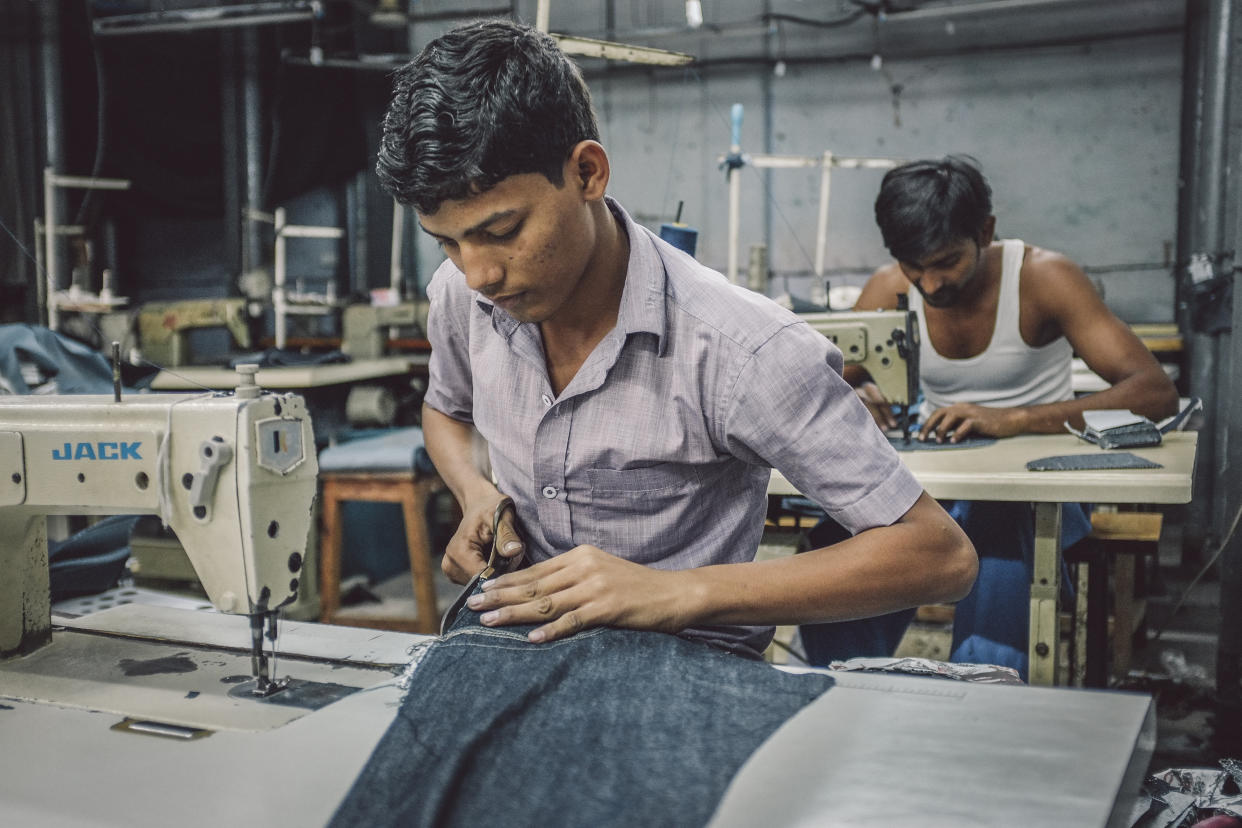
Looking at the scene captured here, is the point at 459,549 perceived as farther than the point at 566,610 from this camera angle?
Yes

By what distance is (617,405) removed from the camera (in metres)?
Answer: 1.10

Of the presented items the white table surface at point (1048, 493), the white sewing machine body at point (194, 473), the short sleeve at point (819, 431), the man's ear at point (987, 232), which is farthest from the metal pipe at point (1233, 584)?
the white sewing machine body at point (194, 473)

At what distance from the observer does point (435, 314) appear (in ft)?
4.53

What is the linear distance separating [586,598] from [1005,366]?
Result: 1902 mm

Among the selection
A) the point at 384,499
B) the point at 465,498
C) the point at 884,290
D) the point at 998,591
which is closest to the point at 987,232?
the point at 884,290

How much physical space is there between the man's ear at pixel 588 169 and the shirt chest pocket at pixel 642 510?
0.31m

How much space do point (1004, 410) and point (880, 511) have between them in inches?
56.2

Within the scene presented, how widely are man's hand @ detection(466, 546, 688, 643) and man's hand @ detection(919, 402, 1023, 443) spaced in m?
1.41

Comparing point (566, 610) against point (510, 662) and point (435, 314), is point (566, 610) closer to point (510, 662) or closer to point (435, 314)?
point (510, 662)

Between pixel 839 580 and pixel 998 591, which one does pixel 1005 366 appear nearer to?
pixel 998 591

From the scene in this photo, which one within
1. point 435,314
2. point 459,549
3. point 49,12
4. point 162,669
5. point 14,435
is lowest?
point 162,669

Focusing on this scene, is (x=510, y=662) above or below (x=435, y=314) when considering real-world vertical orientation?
below

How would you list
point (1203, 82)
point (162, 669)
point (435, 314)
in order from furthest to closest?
point (1203, 82) → point (435, 314) → point (162, 669)

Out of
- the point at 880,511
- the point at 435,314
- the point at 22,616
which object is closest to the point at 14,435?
the point at 22,616
